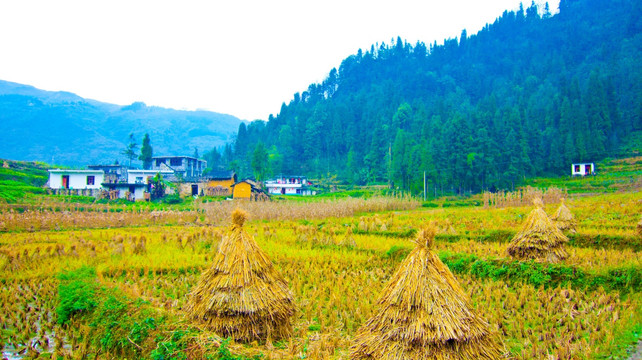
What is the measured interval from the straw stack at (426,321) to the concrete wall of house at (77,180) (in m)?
46.8

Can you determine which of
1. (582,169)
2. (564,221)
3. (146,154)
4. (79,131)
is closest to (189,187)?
(146,154)

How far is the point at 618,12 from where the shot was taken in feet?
357

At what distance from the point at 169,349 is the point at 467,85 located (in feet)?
366

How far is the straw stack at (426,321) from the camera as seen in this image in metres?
4.23

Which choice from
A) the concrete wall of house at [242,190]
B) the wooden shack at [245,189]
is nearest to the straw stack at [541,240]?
the wooden shack at [245,189]

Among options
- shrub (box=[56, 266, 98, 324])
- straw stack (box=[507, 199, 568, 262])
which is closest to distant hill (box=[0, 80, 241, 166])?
shrub (box=[56, 266, 98, 324])

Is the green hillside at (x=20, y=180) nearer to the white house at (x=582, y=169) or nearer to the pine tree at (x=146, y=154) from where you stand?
the pine tree at (x=146, y=154)

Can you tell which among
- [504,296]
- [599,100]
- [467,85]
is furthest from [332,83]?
[504,296]

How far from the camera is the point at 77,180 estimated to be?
43.2 metres

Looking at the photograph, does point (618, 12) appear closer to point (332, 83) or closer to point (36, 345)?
point (332, 83)

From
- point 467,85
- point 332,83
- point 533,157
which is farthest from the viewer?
point 332,83

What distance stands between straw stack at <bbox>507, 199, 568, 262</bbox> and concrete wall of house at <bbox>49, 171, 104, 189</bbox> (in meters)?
45.0

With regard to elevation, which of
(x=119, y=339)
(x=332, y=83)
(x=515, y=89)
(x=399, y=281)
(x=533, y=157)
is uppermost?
(x=332, y=83)

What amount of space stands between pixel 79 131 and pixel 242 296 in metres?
158
